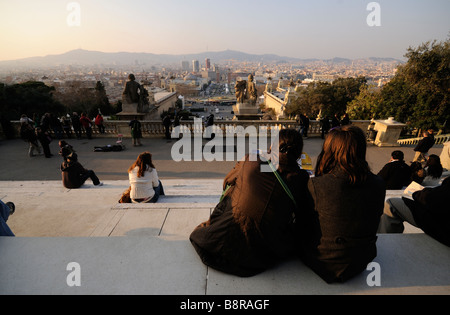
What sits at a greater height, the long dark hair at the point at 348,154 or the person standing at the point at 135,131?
the long dark hair at the point at 348,154

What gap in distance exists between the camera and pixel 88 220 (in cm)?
403

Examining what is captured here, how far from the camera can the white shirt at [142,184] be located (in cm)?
448

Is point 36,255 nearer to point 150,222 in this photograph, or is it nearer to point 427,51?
point 150,222

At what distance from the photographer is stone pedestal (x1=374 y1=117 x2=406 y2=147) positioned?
9.99 m

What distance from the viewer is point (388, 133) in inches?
396

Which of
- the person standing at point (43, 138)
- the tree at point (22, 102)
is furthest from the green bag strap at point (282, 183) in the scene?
the tree at point (22, 102)

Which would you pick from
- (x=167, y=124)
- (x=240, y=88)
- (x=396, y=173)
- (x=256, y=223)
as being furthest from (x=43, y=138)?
(x=396, y=173)

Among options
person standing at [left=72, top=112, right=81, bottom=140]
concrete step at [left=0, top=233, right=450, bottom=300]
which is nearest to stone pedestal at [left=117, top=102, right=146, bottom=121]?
person standing at [left=72, top=112, right=81, bottom=140]

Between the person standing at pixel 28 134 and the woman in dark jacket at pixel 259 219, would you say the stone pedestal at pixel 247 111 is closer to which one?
the person standing at pixel 28 134

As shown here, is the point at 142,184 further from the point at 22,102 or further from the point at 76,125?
the point at 22,102

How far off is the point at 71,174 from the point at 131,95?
684cm
